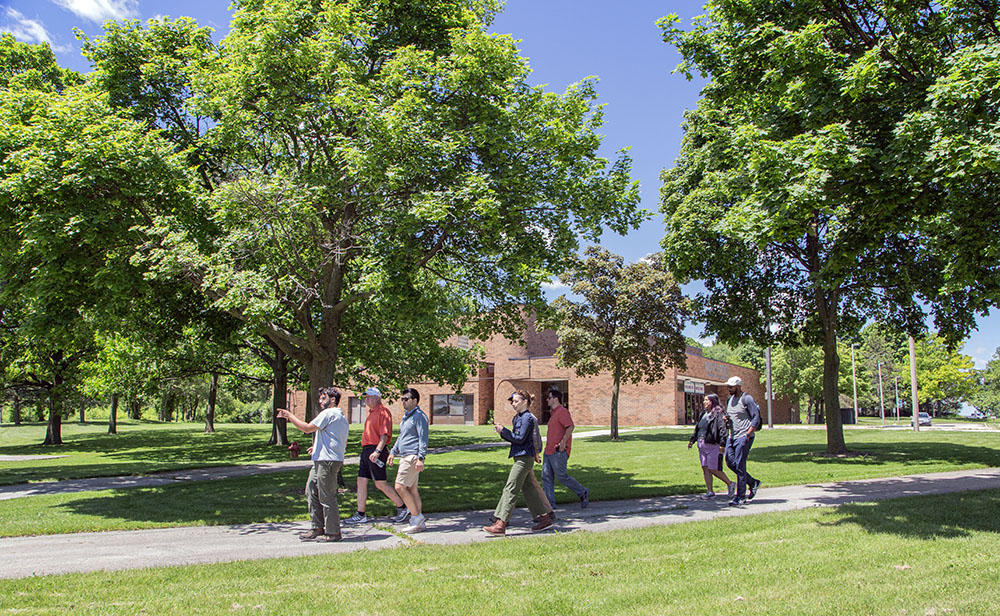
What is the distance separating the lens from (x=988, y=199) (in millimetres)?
8227

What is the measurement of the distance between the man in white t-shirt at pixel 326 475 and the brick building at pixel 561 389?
33.2m

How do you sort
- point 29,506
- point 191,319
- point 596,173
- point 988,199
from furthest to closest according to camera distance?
point 191,319
point 596,173
point 29,506
point 988,199

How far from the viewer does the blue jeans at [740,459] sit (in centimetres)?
1013

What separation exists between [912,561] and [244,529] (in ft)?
24.6

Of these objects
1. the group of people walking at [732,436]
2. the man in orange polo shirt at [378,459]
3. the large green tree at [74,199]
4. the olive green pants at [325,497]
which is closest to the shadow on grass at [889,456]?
the group of people walking at [732,436]

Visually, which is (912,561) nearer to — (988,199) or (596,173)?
(988,199)

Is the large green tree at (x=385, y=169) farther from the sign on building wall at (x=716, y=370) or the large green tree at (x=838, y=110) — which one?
the sign on building wall at (x=716, y=370)

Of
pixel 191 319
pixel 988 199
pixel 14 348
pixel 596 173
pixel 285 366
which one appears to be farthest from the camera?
pixel 14 348

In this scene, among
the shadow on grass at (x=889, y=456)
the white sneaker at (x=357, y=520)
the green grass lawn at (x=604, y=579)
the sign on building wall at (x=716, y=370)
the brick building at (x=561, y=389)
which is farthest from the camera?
the sign on building wall at (x=716, y=370)

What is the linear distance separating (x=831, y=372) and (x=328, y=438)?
54.7 feet

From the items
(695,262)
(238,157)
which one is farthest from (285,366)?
(695,262)

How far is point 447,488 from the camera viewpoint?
41.1 feet

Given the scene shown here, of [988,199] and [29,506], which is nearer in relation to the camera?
[988,199]

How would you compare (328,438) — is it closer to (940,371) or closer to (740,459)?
(740,459)
